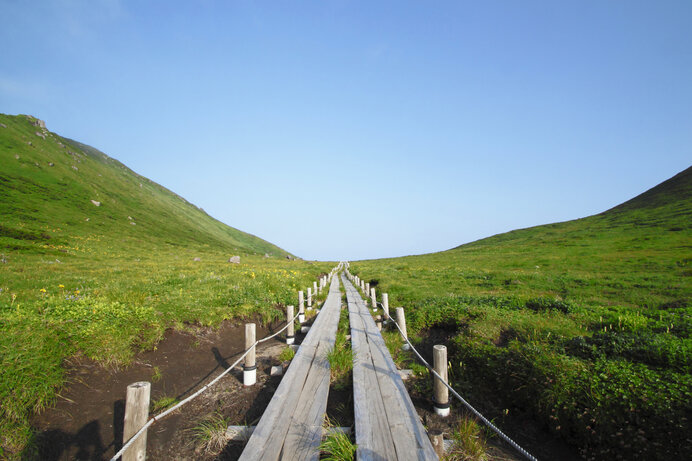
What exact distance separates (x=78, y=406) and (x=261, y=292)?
885cm

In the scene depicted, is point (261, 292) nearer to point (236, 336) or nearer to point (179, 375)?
point (236, 336)

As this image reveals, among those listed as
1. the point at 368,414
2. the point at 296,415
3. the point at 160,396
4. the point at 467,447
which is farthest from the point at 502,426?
the point at 160,396

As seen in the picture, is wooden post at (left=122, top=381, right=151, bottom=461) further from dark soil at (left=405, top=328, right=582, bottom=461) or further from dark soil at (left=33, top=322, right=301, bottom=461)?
dark soil at (left=405, top=328, right=582, bottom=461)

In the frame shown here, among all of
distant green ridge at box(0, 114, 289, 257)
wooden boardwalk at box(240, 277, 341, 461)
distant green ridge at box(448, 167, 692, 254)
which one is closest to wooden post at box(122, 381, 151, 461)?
wooden boardwalk at box(240, 277, 341, 461)

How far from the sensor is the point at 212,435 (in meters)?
5.19

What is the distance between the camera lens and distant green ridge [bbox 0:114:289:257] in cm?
3934

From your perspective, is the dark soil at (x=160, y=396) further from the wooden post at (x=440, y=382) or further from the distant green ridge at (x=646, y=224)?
the distant green ridge at (x=646, y=224)

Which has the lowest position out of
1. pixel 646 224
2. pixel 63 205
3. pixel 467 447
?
pixel 467 447

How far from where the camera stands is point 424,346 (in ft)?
33.9

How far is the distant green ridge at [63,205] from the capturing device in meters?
39.3

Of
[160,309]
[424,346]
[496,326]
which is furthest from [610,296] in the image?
[160,309]

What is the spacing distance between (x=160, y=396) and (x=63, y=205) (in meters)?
77.9

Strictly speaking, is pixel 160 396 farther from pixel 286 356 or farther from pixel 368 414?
pixel 368 414

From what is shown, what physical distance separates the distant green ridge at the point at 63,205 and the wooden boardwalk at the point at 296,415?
33.7 metres
